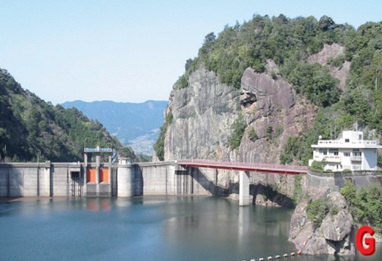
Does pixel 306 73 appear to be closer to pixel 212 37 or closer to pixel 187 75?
pixel 187 75

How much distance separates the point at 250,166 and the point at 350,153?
14.3 meters

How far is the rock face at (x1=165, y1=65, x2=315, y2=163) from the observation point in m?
73.8

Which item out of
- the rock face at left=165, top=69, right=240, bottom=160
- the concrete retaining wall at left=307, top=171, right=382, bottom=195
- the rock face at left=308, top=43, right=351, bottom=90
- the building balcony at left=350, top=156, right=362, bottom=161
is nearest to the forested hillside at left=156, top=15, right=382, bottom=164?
the rock face at left=308, top=43, right=351, bottom=90

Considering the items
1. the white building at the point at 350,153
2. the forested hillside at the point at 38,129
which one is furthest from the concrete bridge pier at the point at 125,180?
the white building at the point at 350,153

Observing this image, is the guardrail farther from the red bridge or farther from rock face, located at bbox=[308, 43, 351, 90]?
rock face, located at bbox=[308, 43, 351, 90]

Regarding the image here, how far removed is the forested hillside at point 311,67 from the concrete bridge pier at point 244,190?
187 inches

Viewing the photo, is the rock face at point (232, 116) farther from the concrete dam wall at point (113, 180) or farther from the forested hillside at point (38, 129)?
the forested hillside at point (38, 129)

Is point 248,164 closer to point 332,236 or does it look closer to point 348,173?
point 348,173

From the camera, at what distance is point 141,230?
5538 centimetres

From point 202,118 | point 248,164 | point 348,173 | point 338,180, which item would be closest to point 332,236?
point 338,180

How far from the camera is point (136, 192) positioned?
77188 millimetres

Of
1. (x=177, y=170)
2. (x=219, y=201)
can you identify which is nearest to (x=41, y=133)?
(x=177, y=170)

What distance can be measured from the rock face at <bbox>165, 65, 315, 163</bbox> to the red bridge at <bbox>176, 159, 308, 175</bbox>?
4.45m

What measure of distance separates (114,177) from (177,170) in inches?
302
